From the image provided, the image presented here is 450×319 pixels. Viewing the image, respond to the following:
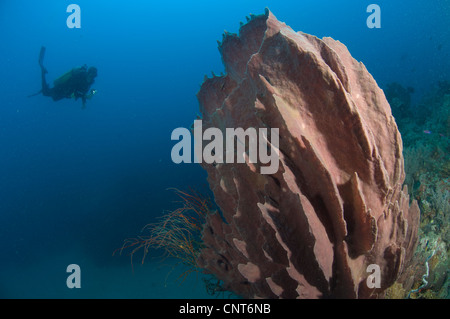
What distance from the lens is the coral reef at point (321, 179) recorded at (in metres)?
1.72

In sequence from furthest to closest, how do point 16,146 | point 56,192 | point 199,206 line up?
point 16,146, point 56,192, point 199,206

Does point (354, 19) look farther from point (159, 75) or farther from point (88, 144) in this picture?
point (88, 144)

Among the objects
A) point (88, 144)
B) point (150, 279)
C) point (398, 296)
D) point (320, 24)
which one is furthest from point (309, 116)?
point (320, 24)

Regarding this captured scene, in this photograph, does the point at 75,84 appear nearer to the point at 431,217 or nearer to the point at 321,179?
the point at 321,179

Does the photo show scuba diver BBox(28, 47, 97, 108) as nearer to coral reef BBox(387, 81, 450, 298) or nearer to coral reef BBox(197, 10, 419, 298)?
coral reef BBox(197, 10, 419, 298)

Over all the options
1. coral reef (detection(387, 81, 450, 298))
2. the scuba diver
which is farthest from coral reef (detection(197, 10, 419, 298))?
the scuba diver

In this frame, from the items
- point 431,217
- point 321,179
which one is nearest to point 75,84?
point 321,179

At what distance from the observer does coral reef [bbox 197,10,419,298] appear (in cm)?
172

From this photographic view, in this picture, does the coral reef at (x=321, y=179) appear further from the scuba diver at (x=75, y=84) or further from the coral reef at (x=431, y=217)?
the scuba diver at (x=75, y=84)

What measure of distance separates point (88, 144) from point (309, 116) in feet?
126

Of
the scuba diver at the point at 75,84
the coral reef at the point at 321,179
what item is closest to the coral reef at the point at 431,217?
the coral reef at the point at 321,179

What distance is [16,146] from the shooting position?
4097 cm

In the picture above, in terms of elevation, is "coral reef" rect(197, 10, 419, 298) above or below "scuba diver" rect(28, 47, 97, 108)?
below

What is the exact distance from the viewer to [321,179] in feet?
5.65
